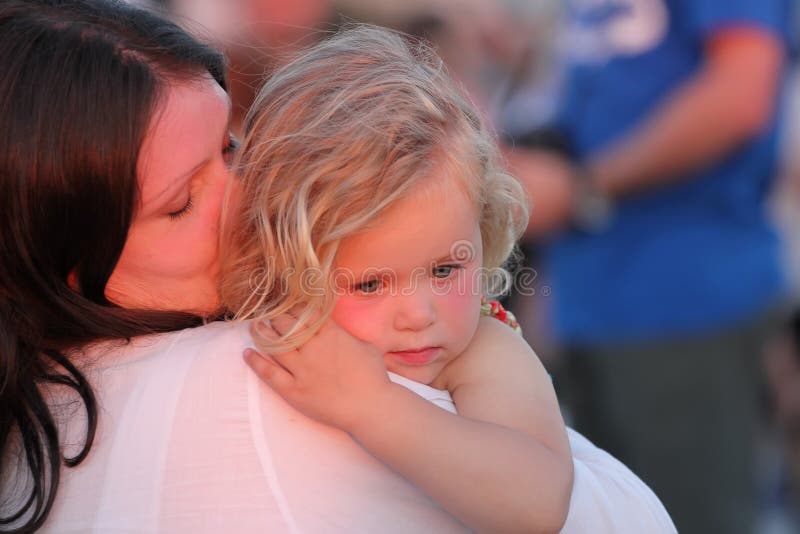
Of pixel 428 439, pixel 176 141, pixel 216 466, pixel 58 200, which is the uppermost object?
pixel 176 141

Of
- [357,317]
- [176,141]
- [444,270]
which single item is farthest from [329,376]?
[176,141]

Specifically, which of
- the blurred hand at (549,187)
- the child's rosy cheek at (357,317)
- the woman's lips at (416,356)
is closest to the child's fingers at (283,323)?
the child's rosy cheek at (357,317)

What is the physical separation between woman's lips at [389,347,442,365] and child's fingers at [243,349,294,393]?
0.27m

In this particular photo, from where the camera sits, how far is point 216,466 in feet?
5.13

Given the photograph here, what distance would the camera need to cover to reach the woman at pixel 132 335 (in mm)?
1572

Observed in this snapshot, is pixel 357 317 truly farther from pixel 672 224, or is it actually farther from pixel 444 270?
pixel 672 224

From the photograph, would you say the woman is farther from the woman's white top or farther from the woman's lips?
the woman's lips

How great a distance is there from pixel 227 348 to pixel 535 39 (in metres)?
3.40

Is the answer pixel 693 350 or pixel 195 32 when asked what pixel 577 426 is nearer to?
pixel 693 350

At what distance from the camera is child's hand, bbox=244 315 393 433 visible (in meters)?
1.58

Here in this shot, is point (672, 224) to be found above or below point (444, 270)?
below

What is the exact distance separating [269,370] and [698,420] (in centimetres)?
217

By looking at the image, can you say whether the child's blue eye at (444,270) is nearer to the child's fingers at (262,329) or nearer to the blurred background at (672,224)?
the child's fingers at (262,329)

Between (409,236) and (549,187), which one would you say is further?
(549,187)
